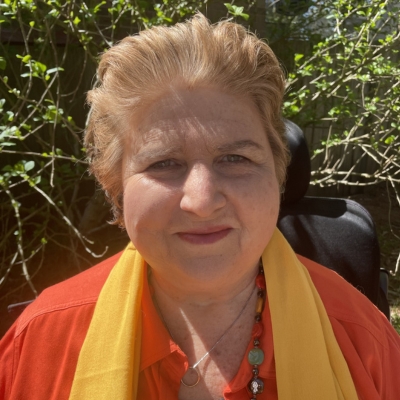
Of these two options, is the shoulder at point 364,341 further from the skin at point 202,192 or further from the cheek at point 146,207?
the cheek at point 146,207

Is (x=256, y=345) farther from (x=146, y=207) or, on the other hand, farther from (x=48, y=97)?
(x=48, y=97)

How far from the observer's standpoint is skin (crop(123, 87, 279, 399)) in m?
1.29

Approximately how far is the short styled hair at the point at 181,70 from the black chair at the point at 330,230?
63 cm

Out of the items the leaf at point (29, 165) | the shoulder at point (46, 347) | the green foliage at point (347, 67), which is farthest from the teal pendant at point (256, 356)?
the green foliage at point (347, 67)

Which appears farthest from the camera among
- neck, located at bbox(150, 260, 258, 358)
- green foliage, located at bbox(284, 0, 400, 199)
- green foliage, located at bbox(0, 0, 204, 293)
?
green foliage, located at bbox(284, 0, 400, 199)

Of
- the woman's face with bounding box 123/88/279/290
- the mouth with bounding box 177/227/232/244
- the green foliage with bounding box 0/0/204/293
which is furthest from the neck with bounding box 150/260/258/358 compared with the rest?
the green foliage with bounding box 0/0/204/293

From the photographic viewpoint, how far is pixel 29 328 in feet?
4.77

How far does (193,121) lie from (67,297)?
65 cm

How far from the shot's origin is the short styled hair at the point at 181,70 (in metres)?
1.35

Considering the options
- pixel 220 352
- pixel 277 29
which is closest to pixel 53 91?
pixel 277 29

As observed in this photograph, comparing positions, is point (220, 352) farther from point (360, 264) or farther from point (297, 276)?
point (360, 264)

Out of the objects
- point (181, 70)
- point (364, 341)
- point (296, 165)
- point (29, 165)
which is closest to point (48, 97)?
point (29, 165)

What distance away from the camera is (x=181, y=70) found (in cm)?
134

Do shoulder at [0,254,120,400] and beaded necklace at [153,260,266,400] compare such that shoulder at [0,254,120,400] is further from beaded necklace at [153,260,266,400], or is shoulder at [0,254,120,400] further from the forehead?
the forehead
